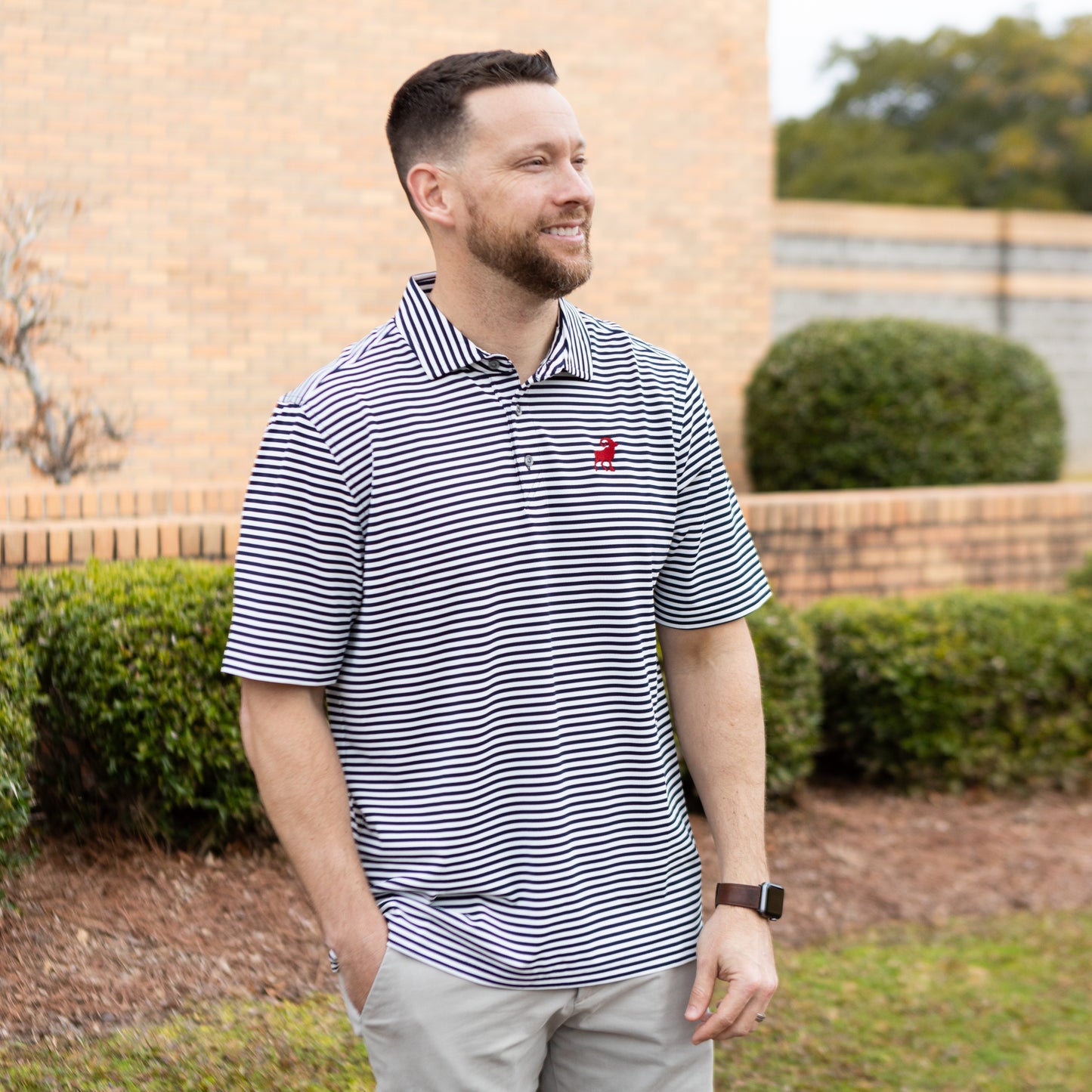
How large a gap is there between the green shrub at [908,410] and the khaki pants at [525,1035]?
6.89 m

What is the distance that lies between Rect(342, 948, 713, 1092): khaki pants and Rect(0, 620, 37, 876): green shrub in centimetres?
208

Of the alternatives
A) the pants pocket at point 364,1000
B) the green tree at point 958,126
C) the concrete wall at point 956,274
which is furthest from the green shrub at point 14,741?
the green tree at point 958,126

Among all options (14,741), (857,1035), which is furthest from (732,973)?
(14,741)

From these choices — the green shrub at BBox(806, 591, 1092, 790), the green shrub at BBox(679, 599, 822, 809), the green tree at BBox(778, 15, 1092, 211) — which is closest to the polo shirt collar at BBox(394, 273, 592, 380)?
the green shrub at BBox(679, 599, 822, 809)

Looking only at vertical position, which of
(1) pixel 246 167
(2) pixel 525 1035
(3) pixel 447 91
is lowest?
(2) pixel 525 1035

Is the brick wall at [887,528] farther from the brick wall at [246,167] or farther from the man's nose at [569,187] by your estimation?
the man's nose at [569,187]

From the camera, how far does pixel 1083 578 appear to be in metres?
6.87

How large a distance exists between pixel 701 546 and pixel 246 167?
22.9 ft

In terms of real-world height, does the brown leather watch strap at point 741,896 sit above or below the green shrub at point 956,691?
above

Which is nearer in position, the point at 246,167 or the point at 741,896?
the point at 741,896

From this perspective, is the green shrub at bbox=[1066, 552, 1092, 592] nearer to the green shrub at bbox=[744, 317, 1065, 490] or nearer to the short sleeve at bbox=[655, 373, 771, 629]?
the green shrub at bbox=[744, 317, 1065, 490]

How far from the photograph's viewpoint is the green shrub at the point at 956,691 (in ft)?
19.1

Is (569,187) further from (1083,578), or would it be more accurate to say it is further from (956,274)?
(956,274)

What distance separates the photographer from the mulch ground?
363cm
